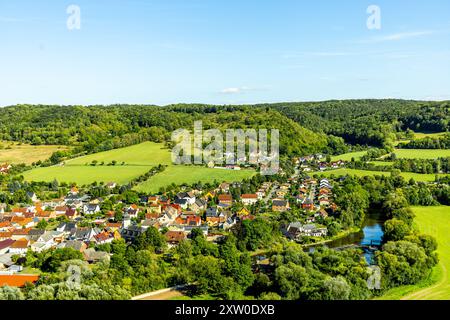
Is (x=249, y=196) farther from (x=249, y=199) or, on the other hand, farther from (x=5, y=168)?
(x=5, y=168)

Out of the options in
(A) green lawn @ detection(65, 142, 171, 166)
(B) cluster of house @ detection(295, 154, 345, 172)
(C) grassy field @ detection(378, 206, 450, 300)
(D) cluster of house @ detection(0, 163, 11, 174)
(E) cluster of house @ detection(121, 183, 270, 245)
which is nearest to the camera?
(C) grassy field @ detection(378, 206, 450, 300)

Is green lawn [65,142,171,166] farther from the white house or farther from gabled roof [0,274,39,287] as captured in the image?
gabled roof [0,274,39,287]

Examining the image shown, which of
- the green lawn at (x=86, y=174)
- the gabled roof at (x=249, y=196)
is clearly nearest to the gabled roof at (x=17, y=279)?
the gabled roof at (x=249, y=196)

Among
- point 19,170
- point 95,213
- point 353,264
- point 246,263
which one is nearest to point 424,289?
point 353,264

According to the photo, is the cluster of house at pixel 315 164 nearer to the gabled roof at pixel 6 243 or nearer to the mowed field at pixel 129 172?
the mowed field at pixel 129 172

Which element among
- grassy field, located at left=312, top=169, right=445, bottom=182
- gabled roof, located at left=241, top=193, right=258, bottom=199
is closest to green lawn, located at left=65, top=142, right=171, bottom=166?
gabled roof, located at left=241, top=193, right=258, bottom=199

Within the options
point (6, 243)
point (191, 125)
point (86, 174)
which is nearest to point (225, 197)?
point (6, 243)
